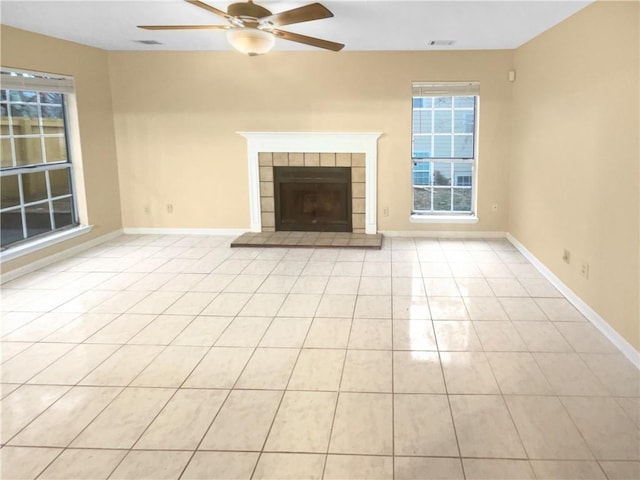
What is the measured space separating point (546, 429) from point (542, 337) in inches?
42.3

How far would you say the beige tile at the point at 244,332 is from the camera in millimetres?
3229

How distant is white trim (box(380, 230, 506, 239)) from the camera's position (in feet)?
19.8

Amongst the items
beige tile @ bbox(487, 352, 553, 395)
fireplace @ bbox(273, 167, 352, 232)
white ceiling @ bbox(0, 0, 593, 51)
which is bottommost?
beige tile @ bbox(487, 352, 553, 395)

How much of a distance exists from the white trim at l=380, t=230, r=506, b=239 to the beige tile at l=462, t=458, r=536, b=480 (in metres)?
4.22

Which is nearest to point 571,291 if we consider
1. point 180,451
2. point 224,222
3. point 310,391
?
point 310,391

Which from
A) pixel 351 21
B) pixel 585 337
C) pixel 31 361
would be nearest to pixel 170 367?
pixel 31 361

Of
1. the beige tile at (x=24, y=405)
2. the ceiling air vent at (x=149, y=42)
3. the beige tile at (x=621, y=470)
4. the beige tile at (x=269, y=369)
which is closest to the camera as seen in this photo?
the beige tile at (x=621, y=470)

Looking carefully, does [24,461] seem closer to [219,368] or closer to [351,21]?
[219,368]

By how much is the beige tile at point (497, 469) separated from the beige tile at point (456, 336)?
40.9 inches

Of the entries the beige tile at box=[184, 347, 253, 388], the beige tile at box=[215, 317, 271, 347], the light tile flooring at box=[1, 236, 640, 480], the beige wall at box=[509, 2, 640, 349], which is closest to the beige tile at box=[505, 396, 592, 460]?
the light tile flooring at box=[1, 236, 640, 480]

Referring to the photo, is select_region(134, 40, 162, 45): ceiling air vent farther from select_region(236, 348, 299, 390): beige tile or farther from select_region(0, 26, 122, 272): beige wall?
select_region(236, 348, 299, 390): beige tile

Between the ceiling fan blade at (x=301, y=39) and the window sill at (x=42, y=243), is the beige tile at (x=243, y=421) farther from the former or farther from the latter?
the window sill at (x=42, y=243)

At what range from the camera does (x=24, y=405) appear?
8.26ft

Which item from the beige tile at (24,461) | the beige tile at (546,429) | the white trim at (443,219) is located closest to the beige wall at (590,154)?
the beige tile at (546,429)
